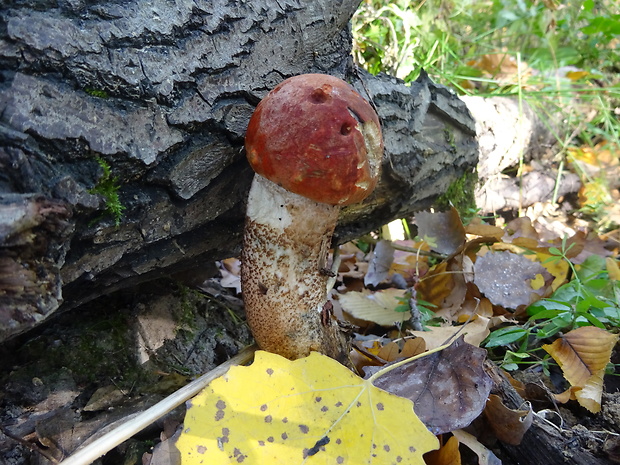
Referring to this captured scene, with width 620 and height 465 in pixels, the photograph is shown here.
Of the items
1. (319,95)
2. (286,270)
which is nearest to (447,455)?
(286,270)

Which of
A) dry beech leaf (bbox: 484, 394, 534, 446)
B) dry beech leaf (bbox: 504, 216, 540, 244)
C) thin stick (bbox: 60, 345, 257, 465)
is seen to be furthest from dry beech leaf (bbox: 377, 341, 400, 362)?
dry beech leaf (bbox: 504, 216, 540, 244)

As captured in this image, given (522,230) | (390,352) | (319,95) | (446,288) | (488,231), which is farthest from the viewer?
(522,230)

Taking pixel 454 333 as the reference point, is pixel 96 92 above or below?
above

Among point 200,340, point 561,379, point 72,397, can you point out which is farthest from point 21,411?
point 561,379

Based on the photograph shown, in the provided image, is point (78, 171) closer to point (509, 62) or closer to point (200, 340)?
point (200, 340)

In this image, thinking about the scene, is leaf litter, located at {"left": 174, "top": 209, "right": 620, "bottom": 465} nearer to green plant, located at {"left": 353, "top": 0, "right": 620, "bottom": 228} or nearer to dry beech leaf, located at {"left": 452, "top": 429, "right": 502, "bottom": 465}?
dry beech leaf, located at {"left": 452, "top": 429, "right": 502, "bottom": 465}

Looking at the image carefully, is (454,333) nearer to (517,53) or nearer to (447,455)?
(447,455)
